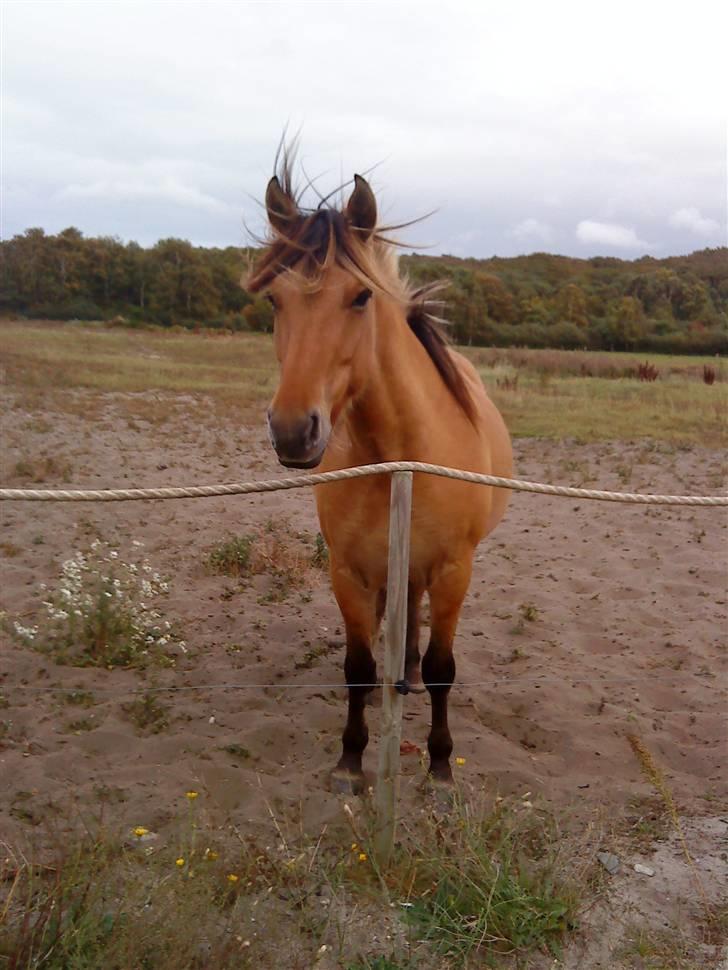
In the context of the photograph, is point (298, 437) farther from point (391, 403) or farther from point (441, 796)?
point (441, 796)

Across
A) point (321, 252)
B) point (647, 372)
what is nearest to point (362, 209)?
point (321, 252)

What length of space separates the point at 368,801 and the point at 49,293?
978 inches

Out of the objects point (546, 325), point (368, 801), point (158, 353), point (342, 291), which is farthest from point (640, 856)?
point (546, 325)

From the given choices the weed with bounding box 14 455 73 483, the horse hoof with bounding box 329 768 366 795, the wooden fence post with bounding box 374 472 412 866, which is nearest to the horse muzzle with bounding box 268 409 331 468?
the wooden fence post with bounding box 374 472 412 866

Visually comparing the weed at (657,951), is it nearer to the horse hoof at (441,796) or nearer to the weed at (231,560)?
the horse hoof at (441,796)

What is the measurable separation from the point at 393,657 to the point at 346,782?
92 centimetres

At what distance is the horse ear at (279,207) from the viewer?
7.85ft

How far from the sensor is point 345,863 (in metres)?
2.21

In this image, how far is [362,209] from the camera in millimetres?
2311

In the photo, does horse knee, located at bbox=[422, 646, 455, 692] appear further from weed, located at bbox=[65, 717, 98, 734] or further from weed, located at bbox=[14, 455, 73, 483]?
weed, located at bbox=[14, 455, 73, 483]

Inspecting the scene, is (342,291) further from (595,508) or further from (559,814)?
(595,508)

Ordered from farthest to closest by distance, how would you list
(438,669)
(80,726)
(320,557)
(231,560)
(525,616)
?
(320,557) → (231,560) → (525,616) → (80,726) → (438,669)

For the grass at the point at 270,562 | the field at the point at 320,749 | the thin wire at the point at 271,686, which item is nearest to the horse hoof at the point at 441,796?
the field at the point at 320,749

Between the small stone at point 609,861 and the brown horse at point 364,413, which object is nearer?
the brown horse at point 364,413
